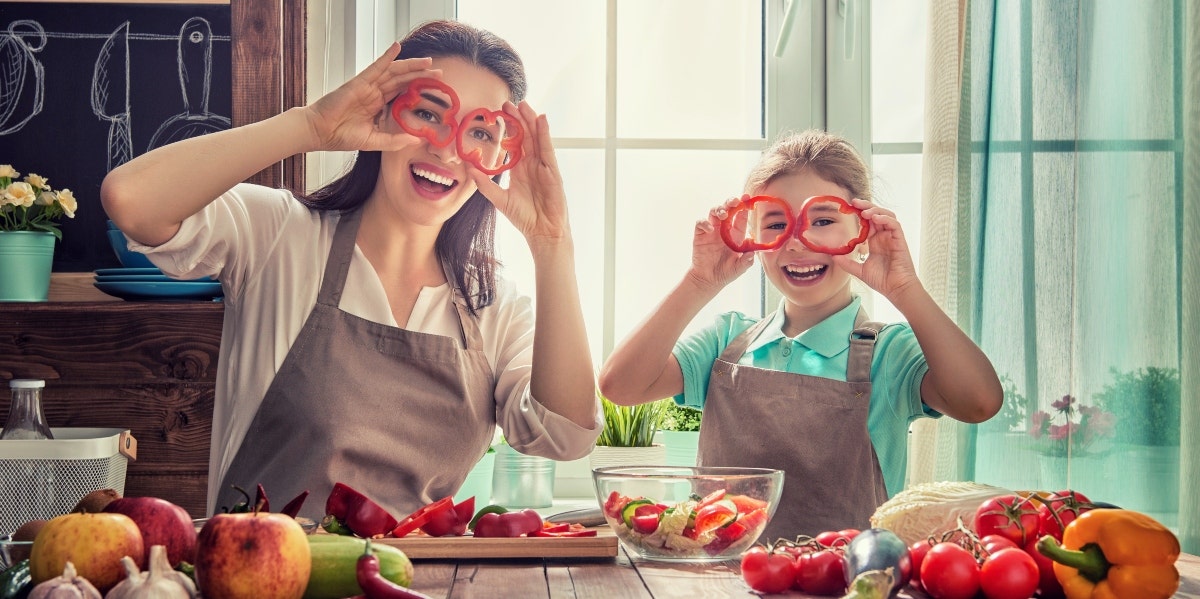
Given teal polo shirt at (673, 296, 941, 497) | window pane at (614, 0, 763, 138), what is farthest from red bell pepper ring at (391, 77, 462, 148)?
window pane at (614, 0, 763, 138)

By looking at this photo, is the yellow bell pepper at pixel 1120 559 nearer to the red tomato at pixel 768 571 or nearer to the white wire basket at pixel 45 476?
the red tomato at pixel 768 571

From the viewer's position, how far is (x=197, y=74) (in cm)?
231

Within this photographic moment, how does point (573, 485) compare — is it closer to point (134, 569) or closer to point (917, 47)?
point (917, 47)

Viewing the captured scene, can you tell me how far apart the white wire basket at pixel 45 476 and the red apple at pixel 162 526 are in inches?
42.2

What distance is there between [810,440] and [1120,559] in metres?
0.85

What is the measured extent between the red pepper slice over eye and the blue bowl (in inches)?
45.1

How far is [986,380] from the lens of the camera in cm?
166

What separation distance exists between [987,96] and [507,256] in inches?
49.5

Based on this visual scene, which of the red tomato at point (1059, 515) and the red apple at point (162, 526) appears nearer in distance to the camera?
the red apple at point (162, 526)

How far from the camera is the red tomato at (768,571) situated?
3.25 feet

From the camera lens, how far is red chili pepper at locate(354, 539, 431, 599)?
0.86 metres

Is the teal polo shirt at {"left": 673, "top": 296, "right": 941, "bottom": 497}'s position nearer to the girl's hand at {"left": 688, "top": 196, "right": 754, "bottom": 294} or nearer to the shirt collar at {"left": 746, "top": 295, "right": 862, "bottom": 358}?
the shirt collar at {"left": 746, "top": 295, "right": 862, "bottom": 358}

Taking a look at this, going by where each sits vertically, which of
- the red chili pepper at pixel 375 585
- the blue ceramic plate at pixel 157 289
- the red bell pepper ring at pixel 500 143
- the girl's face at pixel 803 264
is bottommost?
the red chili pepper at pixel 375 585

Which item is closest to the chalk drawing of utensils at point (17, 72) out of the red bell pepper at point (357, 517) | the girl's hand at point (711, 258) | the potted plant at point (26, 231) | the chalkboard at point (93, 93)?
the chalkboard at point (93, 93)
